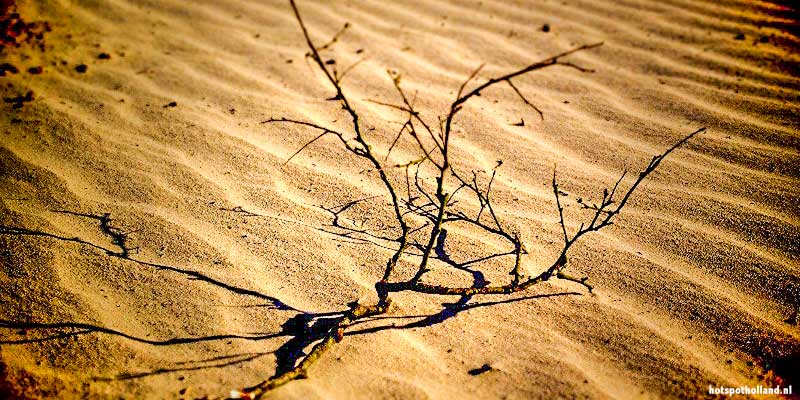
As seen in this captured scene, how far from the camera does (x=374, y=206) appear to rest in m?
1.98

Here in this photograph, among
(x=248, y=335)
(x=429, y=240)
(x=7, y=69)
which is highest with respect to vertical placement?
(x=7, y=69)

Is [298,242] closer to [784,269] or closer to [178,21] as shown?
[784,269]

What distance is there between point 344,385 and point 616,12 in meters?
3.21

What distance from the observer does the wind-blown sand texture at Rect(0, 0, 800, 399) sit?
4.76ft

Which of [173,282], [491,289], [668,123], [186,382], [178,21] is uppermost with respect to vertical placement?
[178,21]

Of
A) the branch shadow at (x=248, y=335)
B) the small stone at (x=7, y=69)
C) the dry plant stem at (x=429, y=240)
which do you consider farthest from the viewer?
the small stone at (x=7, y=69)

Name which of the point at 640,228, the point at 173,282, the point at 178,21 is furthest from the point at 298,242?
the point at 178,21

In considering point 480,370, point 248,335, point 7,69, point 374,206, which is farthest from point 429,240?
point 7,69

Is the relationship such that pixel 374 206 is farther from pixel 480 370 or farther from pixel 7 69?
pixel 7 69

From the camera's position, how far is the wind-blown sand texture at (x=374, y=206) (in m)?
1.45

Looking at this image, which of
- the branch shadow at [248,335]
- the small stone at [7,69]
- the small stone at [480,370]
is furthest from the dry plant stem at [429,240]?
the small stone at [7,69]

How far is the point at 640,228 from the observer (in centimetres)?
188

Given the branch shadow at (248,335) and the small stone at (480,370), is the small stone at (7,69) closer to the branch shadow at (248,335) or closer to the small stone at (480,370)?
the branch shadow at (248,335)

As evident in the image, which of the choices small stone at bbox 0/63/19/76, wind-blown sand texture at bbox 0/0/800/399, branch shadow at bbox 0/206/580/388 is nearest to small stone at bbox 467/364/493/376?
wind-blown sand texture at bbox 0/0/800/399
